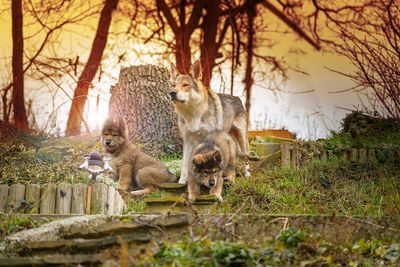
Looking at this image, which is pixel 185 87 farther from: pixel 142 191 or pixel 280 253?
pixel 280 253

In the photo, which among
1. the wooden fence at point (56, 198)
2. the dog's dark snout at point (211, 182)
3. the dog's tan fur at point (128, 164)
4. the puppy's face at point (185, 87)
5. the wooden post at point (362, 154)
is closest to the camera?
the wooden fence at point (56, 198)

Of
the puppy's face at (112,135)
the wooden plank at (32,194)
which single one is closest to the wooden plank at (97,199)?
the wooden plank at (32,194)

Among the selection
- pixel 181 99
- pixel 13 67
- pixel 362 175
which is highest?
pixel 13 67

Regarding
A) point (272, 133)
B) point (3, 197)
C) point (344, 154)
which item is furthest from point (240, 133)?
point (3, 197)

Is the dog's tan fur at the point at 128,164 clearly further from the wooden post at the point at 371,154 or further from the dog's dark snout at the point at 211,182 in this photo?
the wooden post at the point at 371,154

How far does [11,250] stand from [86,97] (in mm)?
8918

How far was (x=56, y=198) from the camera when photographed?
8.10m

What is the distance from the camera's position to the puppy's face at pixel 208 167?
9.04 meters

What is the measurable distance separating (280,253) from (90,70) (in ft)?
33.3

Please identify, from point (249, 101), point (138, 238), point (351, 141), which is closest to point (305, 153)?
point (351, 141)

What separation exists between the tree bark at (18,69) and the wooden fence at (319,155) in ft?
16.7

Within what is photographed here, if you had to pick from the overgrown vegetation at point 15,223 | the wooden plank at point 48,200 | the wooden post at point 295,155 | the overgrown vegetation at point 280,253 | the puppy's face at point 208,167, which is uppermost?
the wooden post at point 295,155

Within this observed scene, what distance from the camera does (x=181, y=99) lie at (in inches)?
395

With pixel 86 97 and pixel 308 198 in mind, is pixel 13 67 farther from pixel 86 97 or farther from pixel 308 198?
pixel 308 198
